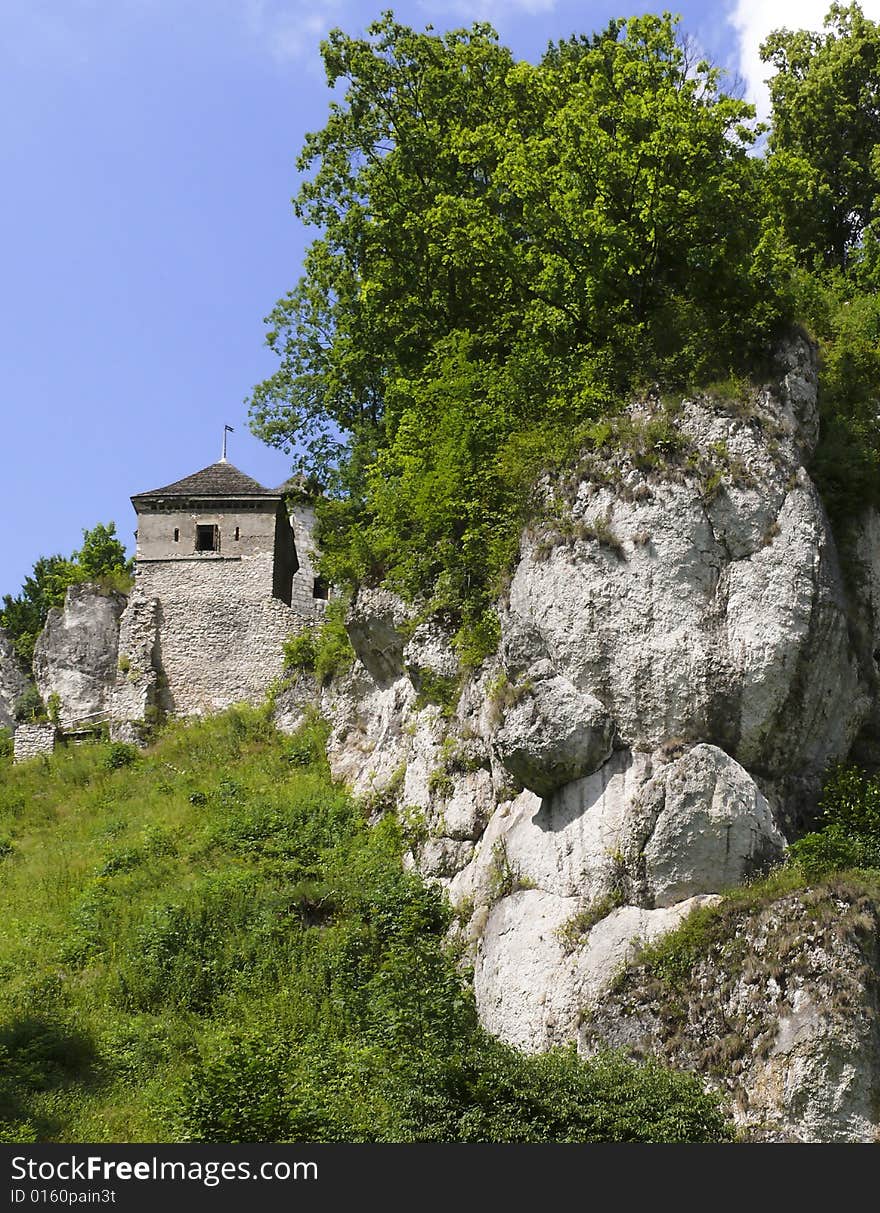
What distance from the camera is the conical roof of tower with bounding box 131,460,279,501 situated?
34469 mm

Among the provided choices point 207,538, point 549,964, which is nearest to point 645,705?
point 549,964

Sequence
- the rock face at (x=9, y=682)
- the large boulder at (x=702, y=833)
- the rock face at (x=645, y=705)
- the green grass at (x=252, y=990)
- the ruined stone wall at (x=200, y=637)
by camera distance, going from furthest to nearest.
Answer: the rock face at (x=9, y=682) → the ruined stone wall at (x=200, y=637) → the rock face at (x=645, y=705) → the large boulder at (x=702, y=833) → the green grass at (x=252, y=990)

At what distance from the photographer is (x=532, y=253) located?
2308cm

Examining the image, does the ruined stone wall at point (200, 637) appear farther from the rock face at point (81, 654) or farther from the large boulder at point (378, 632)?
the large boulder at point (378, 632)

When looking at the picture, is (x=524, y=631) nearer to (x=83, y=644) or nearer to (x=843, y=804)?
(x=843, y=804)

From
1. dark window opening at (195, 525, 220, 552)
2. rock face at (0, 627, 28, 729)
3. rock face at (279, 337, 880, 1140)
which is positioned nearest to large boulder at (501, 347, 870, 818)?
rock face at (279, 337, 880, 1140)

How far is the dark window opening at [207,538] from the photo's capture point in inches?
1344

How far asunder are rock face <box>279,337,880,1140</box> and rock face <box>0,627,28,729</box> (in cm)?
1928

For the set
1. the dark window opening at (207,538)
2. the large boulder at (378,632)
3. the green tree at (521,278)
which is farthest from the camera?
the dark window opening at (207,538)

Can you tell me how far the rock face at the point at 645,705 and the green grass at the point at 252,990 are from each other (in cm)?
116

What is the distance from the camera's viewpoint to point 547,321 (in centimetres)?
2280

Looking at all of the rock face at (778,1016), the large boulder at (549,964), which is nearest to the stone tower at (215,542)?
the large boulder at (549,964)

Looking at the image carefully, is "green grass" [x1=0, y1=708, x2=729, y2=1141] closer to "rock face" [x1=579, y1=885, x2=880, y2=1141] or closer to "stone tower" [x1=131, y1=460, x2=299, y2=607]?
"rock face" [x1=579, y1=885, x2=880, y2=1141]

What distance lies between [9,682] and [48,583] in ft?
28.7
